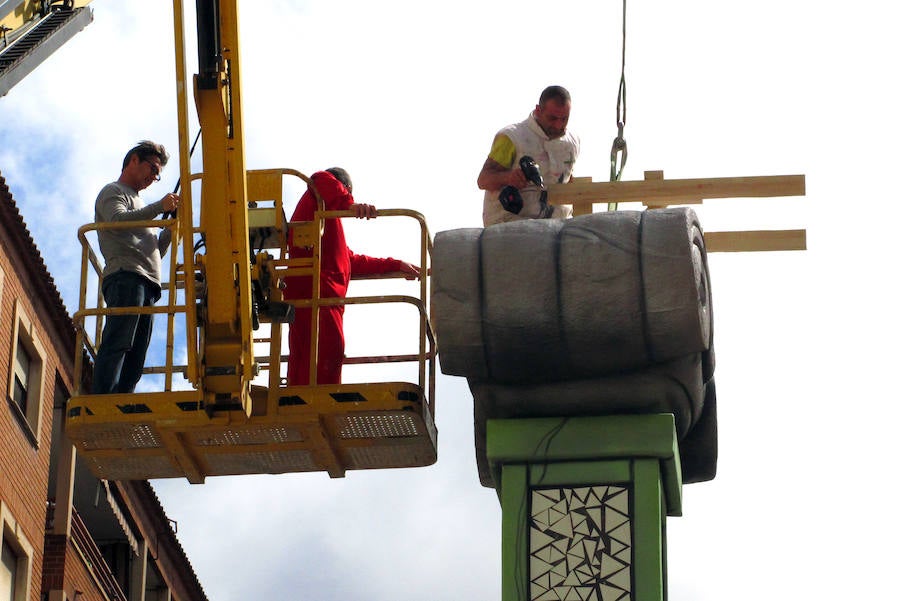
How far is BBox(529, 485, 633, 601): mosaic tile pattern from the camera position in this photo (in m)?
15.6

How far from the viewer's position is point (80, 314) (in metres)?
17.9

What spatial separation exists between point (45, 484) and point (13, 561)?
153 cm

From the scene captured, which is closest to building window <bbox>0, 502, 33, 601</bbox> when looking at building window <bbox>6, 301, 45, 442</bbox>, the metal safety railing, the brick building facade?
the brick building facade

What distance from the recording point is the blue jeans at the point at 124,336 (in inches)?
704

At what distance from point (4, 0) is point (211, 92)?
7.34 metres

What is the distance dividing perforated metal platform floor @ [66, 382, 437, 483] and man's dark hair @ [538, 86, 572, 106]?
2370 millimetres

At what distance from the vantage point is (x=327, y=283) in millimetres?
17969

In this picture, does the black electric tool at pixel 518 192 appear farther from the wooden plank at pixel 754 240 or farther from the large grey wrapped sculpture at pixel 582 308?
the large grey wrapped sculpture at pixel 582 308

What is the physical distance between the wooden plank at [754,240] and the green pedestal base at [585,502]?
1.90 meters

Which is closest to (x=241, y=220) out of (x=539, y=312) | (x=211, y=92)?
(x=211, y=92)

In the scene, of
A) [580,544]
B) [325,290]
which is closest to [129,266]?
[325,290]

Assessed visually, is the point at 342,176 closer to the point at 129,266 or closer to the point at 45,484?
the point at 129,266

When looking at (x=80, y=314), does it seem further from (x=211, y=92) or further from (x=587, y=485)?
(x=587, y=485)

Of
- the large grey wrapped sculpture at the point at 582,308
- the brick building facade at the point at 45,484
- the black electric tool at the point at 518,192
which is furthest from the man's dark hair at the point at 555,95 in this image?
the brick building facade at the point at 45,484
